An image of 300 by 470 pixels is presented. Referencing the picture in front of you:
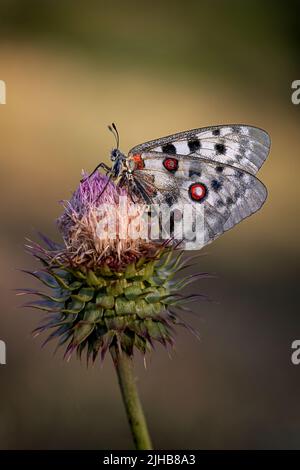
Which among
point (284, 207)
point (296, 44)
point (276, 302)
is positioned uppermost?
point (296, 44)

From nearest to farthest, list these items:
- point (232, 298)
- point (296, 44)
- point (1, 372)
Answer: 1. point (1, 372)
2. point (232, 298)
3. point (296, 44)

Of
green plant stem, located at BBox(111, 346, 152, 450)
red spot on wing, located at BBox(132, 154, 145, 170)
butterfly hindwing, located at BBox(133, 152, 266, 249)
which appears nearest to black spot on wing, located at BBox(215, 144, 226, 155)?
butterfly hindwing, located at BBox(133, 152, 266, 249)

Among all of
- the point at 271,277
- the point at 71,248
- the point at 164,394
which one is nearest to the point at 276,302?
the point at 271,277

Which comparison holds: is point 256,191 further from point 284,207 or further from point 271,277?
point 284,207

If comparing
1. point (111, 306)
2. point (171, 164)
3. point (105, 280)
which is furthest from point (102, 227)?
point (171, 164)

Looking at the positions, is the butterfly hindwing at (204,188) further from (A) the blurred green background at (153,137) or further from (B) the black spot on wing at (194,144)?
(A) the blurred green background at (153,137)

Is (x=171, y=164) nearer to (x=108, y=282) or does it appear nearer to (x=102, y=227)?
(x=102, y=227)
